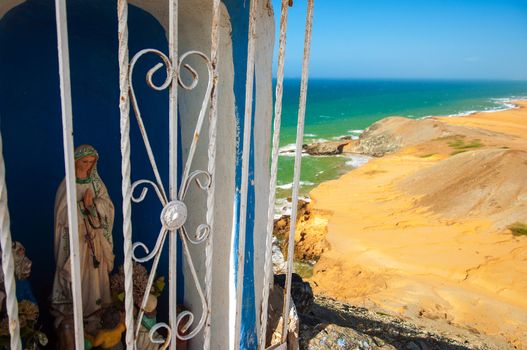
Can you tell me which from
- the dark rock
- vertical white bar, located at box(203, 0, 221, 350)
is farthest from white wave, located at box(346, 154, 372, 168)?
vertical white bar, located at box(203, 0, 221, 350)

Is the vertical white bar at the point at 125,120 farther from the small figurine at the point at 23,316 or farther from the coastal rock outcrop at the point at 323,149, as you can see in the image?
the coastal rock outcrop at the point at 323,149

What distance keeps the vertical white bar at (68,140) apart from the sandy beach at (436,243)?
5911mm

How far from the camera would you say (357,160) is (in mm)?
20422

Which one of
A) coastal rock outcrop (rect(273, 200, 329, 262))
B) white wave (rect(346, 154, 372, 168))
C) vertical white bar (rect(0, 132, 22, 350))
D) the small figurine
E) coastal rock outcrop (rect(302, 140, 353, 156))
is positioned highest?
vertical white bar (rect(0, 132, 22, 350))

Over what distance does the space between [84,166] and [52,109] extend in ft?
2.26

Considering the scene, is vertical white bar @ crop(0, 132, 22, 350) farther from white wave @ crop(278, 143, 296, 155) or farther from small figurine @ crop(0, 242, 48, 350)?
white wave @ crop(278, 143, 296, 155)

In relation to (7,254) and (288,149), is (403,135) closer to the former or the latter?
(288,149)

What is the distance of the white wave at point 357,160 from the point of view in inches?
770

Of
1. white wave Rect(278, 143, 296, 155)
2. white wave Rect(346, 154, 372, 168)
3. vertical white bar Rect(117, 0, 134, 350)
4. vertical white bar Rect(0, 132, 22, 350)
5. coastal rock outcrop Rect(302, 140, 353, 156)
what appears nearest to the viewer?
vertical white bar Rect(0, 132, 22, 350)

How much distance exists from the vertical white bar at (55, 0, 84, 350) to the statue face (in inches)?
31.3

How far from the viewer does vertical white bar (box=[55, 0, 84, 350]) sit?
1.75 meters

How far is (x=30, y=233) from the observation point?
3.10m

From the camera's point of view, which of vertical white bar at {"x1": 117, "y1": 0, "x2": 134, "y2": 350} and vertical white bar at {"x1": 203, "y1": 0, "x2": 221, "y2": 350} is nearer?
vertical white bar at {"x1": 117, "y1": 0, "x2": 134, "y2": 350}

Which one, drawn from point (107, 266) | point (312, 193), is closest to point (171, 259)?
point (107, 266)
